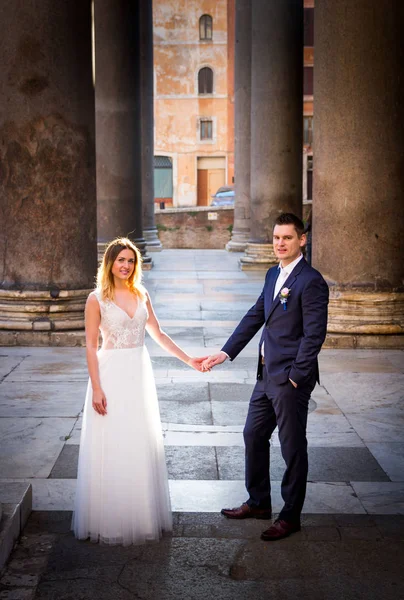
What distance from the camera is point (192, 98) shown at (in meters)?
55.4

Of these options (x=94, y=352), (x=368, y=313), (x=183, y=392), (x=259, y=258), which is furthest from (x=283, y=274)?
(x=259, y=258)

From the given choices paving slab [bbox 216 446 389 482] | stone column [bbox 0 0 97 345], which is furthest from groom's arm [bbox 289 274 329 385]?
stone column [bbox 0 0 97 345]

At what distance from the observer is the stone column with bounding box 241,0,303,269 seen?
19.2 meters

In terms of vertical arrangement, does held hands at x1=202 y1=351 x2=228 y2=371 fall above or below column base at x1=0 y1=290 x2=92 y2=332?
above

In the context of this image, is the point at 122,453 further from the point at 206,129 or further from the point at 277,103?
the point at 206,129

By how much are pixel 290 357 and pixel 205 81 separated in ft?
171

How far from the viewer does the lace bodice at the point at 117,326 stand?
16.4 ft

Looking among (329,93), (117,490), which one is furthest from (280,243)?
(329,93)

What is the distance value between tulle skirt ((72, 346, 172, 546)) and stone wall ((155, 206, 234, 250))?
2824cm

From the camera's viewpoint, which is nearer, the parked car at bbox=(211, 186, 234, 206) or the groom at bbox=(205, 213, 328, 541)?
the groom at bbox=(205, 213, 328, 541)

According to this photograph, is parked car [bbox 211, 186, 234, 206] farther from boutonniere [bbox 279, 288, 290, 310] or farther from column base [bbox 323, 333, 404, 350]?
boutonniere [bbox 279, 288, 290, 310]

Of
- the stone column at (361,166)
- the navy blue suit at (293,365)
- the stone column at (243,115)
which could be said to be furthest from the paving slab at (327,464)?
the stone column at (243,115)

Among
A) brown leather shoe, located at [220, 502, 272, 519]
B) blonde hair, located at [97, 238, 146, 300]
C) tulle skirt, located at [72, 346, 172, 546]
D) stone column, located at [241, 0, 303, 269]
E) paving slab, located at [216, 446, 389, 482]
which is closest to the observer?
tulle skirt, located at [72, 346, 172, 546]

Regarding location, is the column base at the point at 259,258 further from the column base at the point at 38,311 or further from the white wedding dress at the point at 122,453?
the white wedding dress at the point at 122,453
